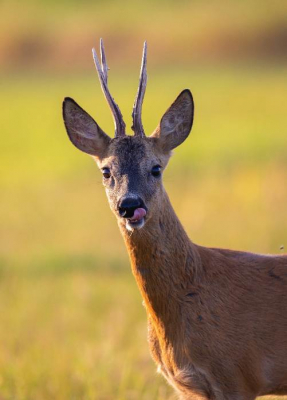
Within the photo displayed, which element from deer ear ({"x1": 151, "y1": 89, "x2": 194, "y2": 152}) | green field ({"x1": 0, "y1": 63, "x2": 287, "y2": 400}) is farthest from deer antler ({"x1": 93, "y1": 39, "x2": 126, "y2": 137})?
green field ({"x1": 0, "y1": 63, "x2": 287, "y2": 400})

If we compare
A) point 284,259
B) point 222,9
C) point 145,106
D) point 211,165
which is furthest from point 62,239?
point 222,9

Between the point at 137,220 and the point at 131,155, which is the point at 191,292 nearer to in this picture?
the point at 137,220

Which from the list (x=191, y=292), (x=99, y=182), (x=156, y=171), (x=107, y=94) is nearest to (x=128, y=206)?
(x=156, y=171)

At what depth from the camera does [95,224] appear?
58.4ft

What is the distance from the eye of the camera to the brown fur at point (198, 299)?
6277 mm

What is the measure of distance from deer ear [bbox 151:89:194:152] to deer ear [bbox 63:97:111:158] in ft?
1.22

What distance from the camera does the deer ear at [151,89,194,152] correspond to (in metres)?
6.96

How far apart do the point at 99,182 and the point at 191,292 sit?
4.37ft

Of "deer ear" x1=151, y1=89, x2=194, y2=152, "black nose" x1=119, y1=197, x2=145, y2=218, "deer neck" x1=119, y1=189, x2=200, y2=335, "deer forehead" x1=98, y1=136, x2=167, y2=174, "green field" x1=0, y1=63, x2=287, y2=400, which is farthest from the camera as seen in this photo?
"green field" x1=0, y1=63, x2=287, y2=400

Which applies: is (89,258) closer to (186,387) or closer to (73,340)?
(73,340)

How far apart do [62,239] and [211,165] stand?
249 inches

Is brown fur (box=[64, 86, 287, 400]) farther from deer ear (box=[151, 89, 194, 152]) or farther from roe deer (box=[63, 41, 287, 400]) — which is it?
deer ear (box=[151, 89, 194, 152])

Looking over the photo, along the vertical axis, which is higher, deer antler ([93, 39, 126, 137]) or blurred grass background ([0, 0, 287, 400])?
deer antler ([93, 39, 126, 137])

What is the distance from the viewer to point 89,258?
47.0 ft
